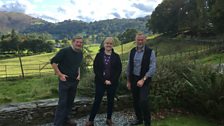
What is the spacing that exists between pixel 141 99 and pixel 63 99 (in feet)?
4.89

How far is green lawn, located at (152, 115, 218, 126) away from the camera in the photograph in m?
7.46

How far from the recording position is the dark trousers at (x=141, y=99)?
6691 mm

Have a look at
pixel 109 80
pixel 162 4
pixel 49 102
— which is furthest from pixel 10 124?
pixel 162 4

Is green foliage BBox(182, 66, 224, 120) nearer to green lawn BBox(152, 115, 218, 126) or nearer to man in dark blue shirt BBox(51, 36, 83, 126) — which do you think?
green lawn BBox(152, 115, 218, 126)

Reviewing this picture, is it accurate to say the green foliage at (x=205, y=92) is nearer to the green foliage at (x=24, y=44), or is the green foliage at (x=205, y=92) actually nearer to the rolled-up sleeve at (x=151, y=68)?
the rolled-up sleeve at (x=151, y=68)

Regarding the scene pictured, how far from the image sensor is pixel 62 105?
6.69m

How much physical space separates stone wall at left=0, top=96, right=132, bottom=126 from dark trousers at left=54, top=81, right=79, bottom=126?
0.85m

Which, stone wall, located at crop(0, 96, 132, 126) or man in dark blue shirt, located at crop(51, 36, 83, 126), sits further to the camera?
stone wall, located at crop(0, 96, 132, 126)

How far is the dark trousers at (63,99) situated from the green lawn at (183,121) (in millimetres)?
1872

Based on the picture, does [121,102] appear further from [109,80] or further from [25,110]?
[25,110]

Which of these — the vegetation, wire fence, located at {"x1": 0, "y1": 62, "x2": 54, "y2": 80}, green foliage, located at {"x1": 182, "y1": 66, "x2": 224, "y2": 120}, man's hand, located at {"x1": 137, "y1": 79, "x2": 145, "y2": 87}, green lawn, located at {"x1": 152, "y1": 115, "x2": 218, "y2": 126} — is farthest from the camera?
the vegetation

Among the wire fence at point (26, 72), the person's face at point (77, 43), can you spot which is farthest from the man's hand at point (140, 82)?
the wire fence at point (26, 72)

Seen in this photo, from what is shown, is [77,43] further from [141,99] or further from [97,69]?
[141,99]

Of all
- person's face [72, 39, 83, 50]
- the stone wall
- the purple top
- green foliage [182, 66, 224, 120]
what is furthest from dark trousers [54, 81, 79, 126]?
green foliage [182, 66, 224, 120]
